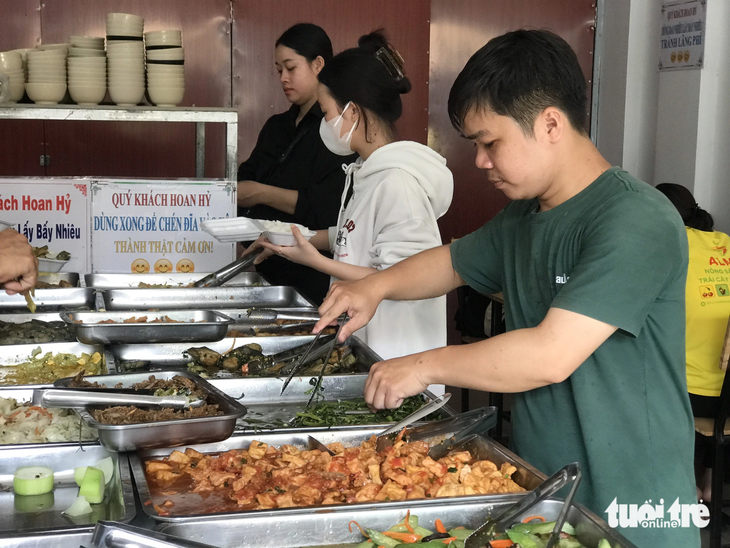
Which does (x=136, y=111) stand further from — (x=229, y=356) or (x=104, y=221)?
(x=229, y=356)

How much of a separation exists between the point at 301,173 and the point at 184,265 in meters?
0.77

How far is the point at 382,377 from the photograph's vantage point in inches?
64.3

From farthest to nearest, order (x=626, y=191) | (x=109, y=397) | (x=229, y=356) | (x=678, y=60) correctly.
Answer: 1. (x=678, y=60)
2. (x=229, y=356)
3. (x=109, y=397)
4. (x=626, y=191)

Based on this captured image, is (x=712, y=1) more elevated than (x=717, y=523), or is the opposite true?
(x=712, y=1)

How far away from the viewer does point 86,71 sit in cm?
342

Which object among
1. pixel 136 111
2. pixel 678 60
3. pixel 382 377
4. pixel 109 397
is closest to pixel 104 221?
pixel 136 111

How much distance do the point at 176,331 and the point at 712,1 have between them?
13.1 ft

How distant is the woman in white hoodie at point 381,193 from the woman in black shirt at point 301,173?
79cm

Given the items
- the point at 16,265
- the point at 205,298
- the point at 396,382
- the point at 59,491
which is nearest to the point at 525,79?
the point at 396,382

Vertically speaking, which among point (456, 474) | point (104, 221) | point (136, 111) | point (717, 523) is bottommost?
point (717, 523)

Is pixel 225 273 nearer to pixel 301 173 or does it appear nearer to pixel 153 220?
pixel 153 220

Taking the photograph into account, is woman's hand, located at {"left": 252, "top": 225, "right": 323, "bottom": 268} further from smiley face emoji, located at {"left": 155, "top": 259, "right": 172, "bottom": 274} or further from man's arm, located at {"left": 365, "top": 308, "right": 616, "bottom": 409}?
man's arm, located at {"left": 365, "top": 308, "right": 616, "bottom": 409}

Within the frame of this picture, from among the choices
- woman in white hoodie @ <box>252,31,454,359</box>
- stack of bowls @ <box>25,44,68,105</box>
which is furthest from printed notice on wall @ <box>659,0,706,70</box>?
stack of bowls @ <box>25,44,68,105</box>

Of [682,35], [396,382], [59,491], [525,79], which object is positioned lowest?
[59,491]
